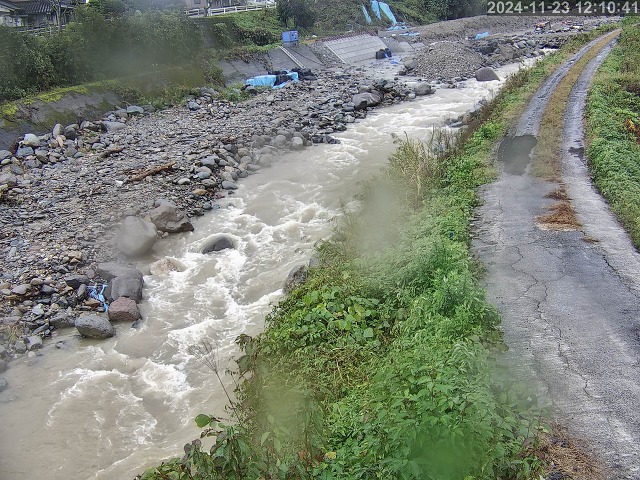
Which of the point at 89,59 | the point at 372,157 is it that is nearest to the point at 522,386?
the point at 372,157

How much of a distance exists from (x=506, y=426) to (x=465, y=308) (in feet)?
7.38

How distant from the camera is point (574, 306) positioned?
7758 millimetres

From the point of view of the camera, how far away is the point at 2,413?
8.49 meters

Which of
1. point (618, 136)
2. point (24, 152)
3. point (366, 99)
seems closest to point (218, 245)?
point (24, 152)

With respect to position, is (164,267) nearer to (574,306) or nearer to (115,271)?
(115,271)

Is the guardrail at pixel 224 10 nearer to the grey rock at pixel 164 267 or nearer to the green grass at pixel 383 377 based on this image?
the grey rock at pixel 164 267

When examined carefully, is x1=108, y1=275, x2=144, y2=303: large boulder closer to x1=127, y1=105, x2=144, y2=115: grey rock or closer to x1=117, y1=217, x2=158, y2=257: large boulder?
x1=117, y1=217, x2=158, y2=257: large boulder

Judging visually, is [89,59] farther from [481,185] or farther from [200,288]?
[481,185]

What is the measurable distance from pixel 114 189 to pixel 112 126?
826 cm

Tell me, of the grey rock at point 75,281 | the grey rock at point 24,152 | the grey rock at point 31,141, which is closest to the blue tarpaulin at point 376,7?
the grey rock at point 31,141

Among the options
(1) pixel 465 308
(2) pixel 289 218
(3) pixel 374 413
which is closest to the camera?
(3) pixel 374 413

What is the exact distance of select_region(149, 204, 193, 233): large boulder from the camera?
14125 mm

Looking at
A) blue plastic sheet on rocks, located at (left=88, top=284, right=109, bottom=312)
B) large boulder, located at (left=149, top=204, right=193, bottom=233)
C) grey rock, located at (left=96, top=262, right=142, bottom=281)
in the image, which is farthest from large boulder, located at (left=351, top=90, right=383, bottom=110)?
blue plastic sheet on rocks, located at (left=88, top=284, right=109, bottom=312)

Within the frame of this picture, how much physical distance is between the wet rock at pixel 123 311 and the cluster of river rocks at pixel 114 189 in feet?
0.08
